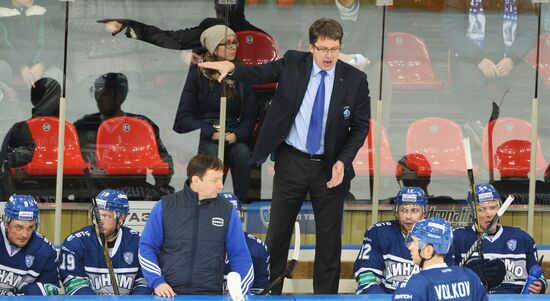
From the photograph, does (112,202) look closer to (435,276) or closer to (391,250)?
(391,250)

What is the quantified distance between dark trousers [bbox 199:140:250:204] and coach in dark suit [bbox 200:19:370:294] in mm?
797

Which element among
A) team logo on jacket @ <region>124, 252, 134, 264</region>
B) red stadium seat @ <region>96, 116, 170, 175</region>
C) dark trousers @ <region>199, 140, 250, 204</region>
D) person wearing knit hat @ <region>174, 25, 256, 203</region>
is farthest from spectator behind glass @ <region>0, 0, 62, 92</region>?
team logo on jacket @ <region>124, 252, 134, 264</region>

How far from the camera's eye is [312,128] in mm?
6406

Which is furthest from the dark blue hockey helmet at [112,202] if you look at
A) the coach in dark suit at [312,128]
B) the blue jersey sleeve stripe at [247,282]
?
the blue jersey sleeve stripe at [247,282]

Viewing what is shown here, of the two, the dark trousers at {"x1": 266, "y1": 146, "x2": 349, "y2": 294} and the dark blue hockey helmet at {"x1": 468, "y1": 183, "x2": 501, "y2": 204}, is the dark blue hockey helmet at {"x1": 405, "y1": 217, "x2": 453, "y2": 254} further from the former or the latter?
the dark blue hockey helmet at {"x1": 468, "y1": 183, "x2": 501, "y2": 204}

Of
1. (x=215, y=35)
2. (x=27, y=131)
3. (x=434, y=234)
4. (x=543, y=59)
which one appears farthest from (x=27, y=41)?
(x=434, y=234)

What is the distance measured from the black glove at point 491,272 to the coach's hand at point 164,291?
1.75m

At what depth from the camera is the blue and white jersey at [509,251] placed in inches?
269

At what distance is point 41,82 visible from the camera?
7.29m

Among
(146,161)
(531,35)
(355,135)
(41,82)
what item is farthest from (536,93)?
(41,82)

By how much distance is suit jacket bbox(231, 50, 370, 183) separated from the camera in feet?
20.9

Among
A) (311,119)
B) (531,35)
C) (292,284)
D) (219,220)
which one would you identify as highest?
(531,35)

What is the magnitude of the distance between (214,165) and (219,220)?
0.75 ft

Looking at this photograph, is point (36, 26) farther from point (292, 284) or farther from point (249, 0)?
point (292, 284)
